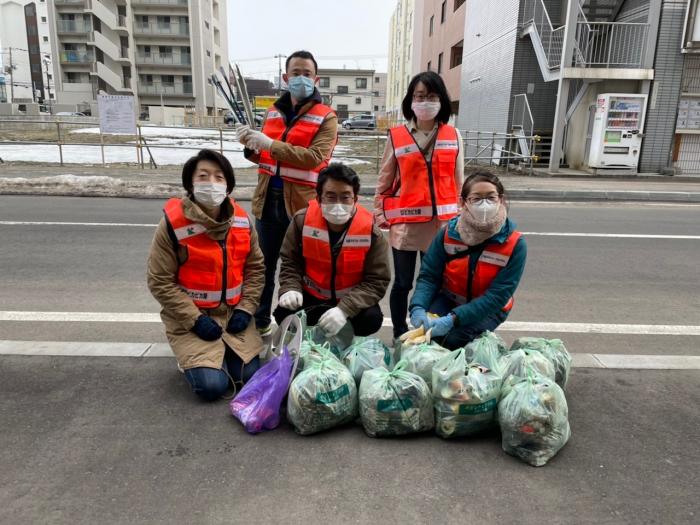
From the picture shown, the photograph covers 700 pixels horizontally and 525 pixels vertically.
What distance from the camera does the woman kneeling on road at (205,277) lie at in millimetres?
3174

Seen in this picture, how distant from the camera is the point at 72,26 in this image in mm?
53062

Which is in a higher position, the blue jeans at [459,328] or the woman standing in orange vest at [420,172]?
the woman standing in orange vest at [420,172]

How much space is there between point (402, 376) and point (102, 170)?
1406 centimetres

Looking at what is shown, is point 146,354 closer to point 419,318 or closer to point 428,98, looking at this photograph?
point 419,318

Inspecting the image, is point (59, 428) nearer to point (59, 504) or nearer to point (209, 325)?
point (59, 504)

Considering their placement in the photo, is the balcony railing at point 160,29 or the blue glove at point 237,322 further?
the balcony railing at point 160,29

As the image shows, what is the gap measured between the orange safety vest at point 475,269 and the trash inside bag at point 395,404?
83cm

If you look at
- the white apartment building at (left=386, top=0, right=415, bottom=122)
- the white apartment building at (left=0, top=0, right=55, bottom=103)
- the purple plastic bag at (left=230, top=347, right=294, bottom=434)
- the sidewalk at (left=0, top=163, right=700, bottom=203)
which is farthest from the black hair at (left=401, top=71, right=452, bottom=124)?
the white apartment building at (left=0, top=0, right=55, bottom=103)

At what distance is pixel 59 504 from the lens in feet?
7.32

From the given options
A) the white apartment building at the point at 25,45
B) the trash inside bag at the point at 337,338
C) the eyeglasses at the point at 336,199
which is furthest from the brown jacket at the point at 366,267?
the white apartment building at the point at 25,45

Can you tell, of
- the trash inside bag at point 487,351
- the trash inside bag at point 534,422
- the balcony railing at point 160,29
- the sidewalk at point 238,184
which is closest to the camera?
the trash inside bag at point 534,422

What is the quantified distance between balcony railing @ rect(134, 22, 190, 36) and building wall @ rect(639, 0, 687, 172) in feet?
157

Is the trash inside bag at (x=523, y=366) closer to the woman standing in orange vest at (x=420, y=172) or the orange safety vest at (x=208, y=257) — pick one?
the woman standing in orange vest at (x=420, y=172)

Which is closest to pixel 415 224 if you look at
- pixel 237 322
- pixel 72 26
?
pixel 237 322
